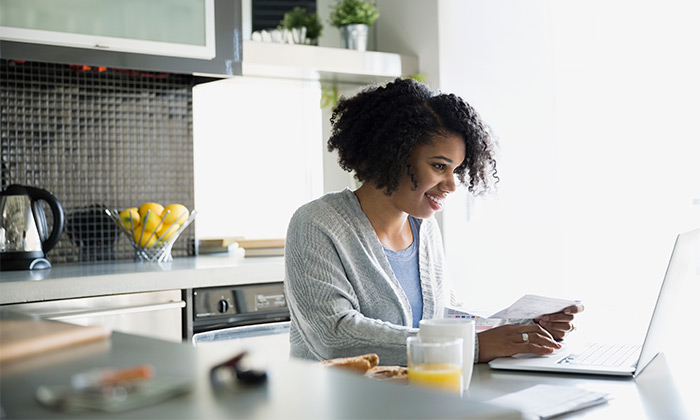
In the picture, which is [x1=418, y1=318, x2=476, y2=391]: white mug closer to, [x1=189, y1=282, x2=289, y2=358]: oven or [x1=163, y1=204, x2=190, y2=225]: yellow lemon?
[x1=189, y1=282, x2=289, y2=358]: oven

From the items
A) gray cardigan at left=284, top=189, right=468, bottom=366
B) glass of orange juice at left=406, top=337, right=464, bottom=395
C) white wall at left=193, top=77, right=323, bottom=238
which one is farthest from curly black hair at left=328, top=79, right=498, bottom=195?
white wall at left=193, top=77, right=323, bottom=238

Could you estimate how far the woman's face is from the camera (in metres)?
1.95

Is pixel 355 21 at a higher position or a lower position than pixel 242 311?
higher

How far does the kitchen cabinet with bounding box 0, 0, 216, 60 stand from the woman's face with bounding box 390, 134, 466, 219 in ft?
3.99

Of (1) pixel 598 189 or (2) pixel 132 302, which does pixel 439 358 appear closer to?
(2) pixel 132 302

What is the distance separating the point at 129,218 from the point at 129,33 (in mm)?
707

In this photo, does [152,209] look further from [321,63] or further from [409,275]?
[409,275]

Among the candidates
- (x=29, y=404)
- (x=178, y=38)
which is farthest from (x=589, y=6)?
(x=29, y=404)

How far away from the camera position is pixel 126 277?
2492 mm

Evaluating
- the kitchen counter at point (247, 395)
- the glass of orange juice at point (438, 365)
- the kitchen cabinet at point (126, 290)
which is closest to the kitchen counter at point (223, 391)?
the kitchen counter at point (247, 395)

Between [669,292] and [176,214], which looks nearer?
[669,292]

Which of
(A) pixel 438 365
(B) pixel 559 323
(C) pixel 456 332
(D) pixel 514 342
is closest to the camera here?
(A) pixel 438 365

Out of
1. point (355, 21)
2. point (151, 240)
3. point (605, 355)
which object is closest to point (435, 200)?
point (605, 355)

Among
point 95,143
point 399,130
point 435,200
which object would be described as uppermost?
point 95,143
